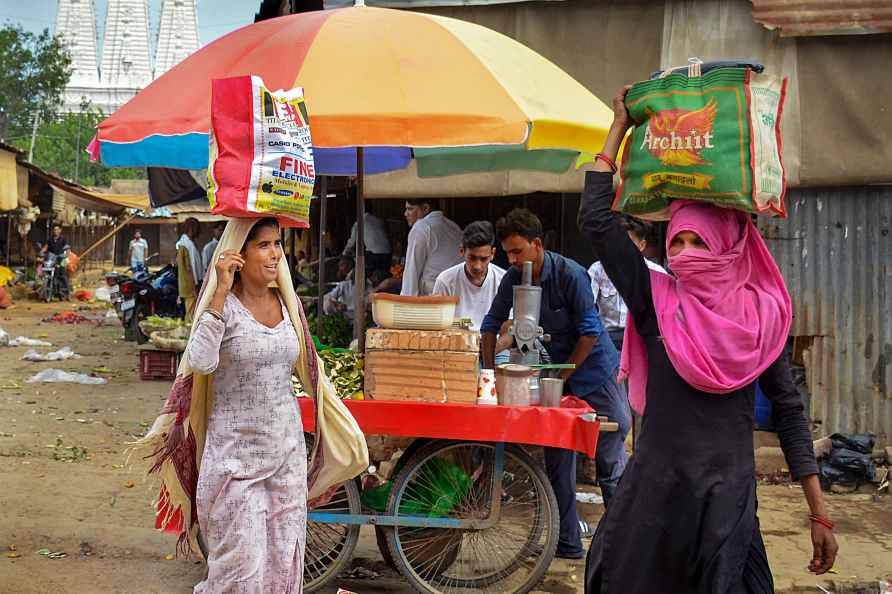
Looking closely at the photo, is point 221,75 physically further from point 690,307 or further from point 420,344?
point 690,307

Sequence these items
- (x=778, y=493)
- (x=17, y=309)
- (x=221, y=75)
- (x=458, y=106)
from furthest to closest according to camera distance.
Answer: (x=17, y=309)
(x=778, y=493)
(x=221, y=75)
(x=458, y=106)

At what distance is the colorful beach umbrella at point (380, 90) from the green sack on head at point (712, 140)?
1.95 m

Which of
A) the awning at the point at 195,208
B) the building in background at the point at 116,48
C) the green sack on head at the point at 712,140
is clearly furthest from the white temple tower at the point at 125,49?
the green sack on head at the point at 712,140

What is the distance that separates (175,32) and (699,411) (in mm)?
97316

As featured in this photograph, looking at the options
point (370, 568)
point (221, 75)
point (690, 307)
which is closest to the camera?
point (690, 307)

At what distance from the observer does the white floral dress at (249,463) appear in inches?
145

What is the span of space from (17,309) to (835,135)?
2007cm

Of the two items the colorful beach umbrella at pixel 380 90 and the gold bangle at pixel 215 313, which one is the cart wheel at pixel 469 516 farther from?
the gold bangle at pixel 215 313

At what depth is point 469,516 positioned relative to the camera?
5.27 meters

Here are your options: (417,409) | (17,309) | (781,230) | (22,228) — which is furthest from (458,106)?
(22,228)

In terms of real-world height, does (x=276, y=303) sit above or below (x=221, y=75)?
below

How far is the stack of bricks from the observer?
508 centimetres

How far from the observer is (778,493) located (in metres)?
7.89

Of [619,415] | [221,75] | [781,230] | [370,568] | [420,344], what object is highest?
[221,75]
